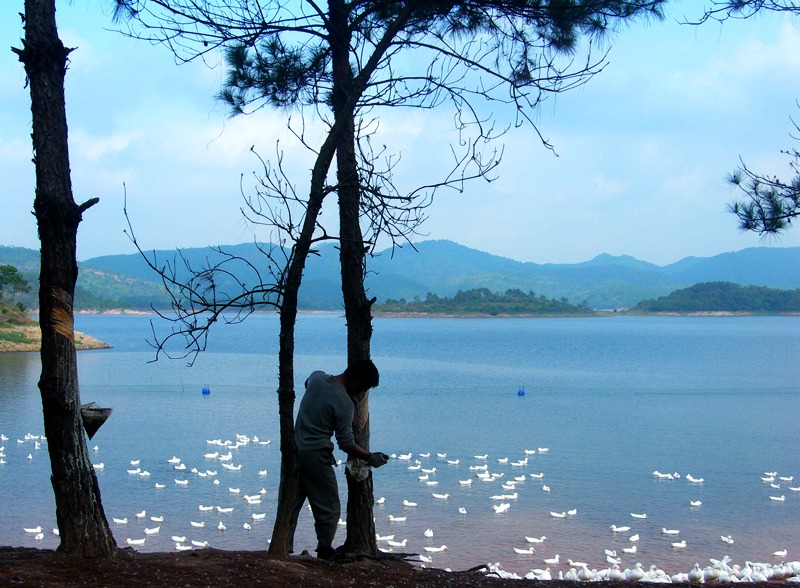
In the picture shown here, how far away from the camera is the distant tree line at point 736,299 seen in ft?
602

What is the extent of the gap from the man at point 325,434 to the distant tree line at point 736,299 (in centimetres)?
19118

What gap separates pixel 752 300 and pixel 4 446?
185696 millimetres

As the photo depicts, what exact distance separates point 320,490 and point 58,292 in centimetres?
239

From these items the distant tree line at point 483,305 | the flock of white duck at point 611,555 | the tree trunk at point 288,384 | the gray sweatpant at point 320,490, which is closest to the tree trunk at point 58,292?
the tree trunk at point 288,384

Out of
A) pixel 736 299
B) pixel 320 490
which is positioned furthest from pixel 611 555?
pixel 736 299

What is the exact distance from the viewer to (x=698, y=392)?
136 ft

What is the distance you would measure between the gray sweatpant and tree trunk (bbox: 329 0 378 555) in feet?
1.89

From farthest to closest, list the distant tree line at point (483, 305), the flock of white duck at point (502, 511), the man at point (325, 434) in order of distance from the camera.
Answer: the distant tree line at point (483, 305) → the flock of white duck at point (502, 511) → the man at point (325, 434)

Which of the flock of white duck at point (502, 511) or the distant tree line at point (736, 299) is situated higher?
the distant tree line at point (736, 299)

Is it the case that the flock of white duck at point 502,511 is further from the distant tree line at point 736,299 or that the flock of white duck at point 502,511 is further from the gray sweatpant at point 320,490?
the distant tree line at point 736,299

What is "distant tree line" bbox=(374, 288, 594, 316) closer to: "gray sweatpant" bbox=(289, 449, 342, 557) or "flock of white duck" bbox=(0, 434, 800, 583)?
"flock of white duck" bbox=(0, 434, 800, 583)

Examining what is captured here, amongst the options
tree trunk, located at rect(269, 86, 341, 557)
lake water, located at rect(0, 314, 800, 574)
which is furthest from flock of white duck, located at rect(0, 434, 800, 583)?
tree trunk, located at rect(269, 86, 341, 557)

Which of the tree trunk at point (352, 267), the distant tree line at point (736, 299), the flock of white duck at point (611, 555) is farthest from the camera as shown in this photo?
the distant tree line at point (736, 299)

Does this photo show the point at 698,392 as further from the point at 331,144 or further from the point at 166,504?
the point at 331,144
